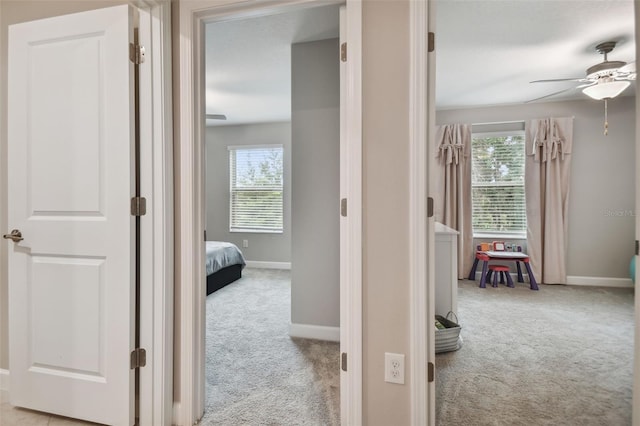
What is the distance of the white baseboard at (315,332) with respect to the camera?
2.76m

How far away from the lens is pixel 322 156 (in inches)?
110

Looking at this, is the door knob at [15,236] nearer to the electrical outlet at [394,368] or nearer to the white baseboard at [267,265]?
the electrical outlet at [394,368]

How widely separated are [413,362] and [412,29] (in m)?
1.47

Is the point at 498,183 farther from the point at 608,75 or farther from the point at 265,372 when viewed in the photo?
the point at 265,372

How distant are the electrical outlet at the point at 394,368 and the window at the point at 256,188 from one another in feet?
14.4

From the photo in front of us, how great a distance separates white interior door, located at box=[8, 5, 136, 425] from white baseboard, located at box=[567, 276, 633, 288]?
17.5 ft

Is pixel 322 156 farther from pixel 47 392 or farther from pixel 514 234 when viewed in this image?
pixel 514 234

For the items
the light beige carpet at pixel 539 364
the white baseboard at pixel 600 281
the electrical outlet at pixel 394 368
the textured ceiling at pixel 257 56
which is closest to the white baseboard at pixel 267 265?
the textured ceiling at pixel 257 56

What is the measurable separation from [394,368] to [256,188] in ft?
15.6

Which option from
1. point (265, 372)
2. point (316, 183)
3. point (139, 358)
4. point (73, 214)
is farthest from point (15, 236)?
point (316, 183)

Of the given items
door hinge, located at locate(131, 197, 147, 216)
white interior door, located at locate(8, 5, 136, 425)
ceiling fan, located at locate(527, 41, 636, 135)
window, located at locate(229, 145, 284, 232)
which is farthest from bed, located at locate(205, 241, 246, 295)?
ceiling fan, located at locate(527, 41, 636, 135)

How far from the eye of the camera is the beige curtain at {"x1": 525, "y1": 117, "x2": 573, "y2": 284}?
4473 mm

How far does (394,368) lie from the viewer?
148cm

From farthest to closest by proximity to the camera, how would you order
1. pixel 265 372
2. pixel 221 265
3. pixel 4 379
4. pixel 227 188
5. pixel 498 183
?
1. pixel 227 188
2. pixel 498 183
3. pixel 221 265
4. pixel 265 372
5. pixel 4 379
